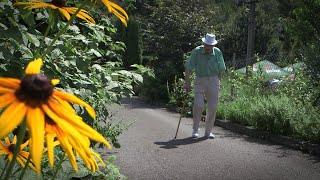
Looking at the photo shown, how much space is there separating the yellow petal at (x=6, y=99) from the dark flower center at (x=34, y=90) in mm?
15

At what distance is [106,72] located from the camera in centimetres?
327

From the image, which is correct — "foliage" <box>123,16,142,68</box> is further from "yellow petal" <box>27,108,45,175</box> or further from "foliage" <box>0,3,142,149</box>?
"yellow petal" <box>27,108,45,175</box>

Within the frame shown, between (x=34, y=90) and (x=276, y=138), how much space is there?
7285 millimetres

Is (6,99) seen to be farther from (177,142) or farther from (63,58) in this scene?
(177,142)

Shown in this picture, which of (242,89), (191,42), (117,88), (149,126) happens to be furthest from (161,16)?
(117,88)

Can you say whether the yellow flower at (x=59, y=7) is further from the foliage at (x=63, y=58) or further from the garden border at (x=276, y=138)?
the garden border at (x=276, y=138)

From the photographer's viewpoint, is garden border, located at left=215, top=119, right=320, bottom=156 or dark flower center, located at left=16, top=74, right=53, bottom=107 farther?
garden border, located at left=215, top=119, right=320, bottom=156

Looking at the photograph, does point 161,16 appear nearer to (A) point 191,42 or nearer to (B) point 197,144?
(A) point 191,42

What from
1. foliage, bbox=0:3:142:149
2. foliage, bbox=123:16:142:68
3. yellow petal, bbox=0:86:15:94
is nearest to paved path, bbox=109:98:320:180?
foliage, bbox=0:3:142:149

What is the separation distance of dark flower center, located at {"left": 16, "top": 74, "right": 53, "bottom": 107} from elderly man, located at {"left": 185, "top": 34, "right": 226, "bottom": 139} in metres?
7.10

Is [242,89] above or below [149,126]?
above

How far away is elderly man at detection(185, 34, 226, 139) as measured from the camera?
317 inches

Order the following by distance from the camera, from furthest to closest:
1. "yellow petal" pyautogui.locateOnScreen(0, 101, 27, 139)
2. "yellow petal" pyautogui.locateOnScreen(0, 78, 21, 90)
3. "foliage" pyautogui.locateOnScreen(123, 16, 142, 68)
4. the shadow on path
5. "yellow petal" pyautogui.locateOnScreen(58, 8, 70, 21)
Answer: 1. "foliage" pyautogui.locateOnScreen(123, 16, 142, 68)
2. the shadow on path
3. "yellow petal" pyautogui.locateOnScreen(58, 8, 70, 21)
4. "yellow petal" pyautogui.locateOnScreen(0, 78, 21, 90)
5. "yellow petal" pyautogui.locateOnScreen(0, 101, 27, 139)

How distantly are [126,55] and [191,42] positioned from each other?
9.71m
